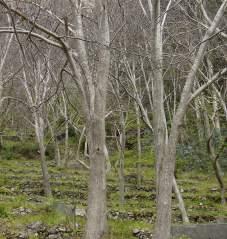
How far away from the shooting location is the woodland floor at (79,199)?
411 inches

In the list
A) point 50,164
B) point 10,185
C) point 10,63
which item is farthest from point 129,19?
point 50,164

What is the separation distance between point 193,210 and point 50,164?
10835 millimetres

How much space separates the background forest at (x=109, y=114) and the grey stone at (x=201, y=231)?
2.60 feet

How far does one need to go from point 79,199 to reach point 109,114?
5.79 meters

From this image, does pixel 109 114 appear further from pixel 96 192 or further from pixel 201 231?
pixel 96 192

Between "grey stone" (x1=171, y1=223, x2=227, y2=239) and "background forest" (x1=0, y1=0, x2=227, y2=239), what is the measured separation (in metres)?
0.79

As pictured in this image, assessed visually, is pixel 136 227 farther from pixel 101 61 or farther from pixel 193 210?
pixel 193 210

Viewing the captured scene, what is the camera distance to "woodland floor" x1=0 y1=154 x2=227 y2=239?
1044 centimetres

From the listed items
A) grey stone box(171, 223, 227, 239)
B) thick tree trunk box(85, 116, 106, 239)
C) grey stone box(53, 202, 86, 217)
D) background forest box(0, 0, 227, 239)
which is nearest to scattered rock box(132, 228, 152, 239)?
background forest box(0, 0, 227, 239)

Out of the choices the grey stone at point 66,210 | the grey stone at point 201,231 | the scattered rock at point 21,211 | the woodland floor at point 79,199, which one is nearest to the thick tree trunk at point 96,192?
the woodland floor at point 79,199

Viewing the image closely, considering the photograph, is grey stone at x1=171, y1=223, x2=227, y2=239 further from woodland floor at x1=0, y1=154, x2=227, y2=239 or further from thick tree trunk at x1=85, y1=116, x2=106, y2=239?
thick tree trunk at x1=85, y1=116, x2=106, y2=239

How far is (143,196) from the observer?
1806 cm

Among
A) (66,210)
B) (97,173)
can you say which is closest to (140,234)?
(66,210)

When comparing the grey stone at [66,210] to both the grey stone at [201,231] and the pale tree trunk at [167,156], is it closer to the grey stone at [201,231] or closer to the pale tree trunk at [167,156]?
the grey stone at [201,231]
